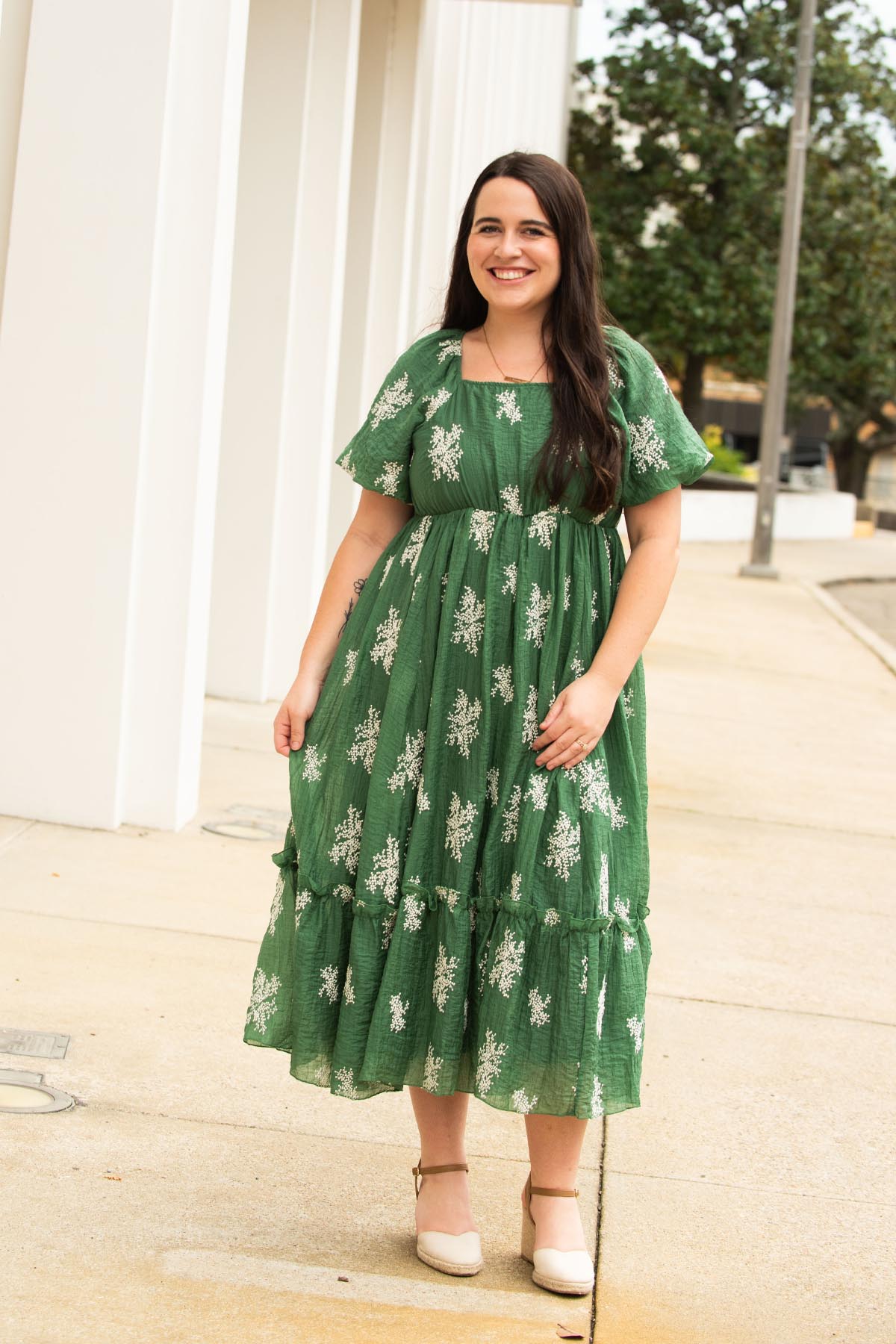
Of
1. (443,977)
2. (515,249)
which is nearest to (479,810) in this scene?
(443,977)

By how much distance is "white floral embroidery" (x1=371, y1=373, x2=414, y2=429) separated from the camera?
272cm

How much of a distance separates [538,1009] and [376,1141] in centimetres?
85

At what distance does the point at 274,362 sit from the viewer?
7.53 meters

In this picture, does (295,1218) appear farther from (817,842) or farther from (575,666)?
(817,842)

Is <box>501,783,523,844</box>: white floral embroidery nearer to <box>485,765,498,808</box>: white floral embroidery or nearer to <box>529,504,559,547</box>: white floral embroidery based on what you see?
<box>485,765,498,808</box>: white floral embroidery

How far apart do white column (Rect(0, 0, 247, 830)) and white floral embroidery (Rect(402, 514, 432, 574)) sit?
2.39 m

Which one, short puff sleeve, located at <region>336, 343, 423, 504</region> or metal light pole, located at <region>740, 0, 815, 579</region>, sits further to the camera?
metal light pole, located at <region>740, 0, 815, 579</region>

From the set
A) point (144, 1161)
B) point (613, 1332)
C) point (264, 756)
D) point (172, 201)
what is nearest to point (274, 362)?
point (264, 756)

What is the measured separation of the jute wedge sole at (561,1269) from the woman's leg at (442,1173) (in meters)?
0.13

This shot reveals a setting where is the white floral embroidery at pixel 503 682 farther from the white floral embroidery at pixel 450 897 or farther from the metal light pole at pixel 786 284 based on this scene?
the metal light pole at pixel 786 284

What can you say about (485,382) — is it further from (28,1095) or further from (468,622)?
(28,1095)

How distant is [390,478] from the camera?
276cm

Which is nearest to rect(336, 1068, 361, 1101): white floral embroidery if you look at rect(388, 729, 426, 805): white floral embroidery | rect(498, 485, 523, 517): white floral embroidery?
rect(388, 729, 426, 805): white floral embroidery

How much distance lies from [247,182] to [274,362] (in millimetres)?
792
